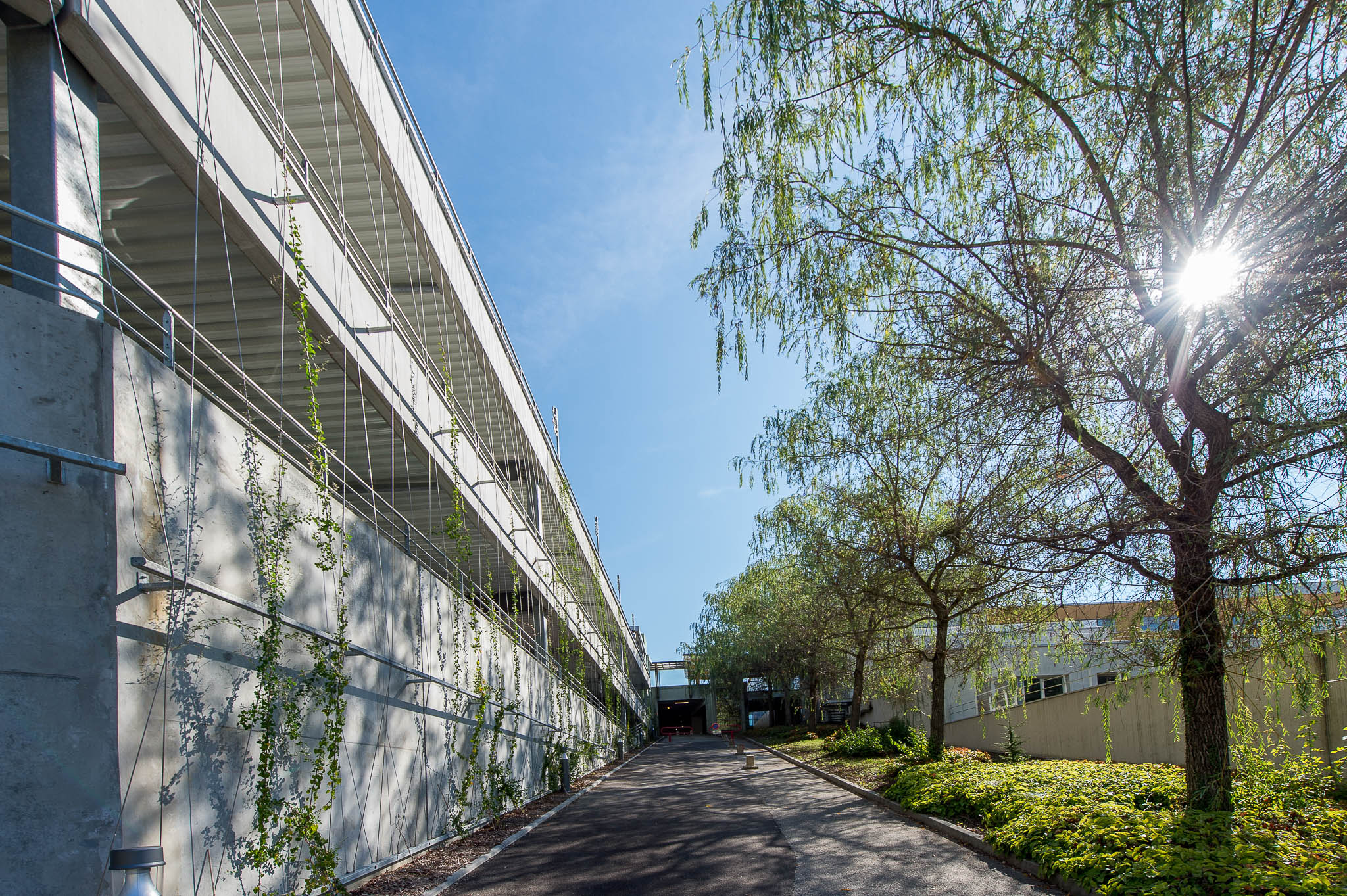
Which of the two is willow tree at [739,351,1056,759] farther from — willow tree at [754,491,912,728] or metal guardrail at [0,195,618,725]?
metal guardrail at [0,195,618,725]

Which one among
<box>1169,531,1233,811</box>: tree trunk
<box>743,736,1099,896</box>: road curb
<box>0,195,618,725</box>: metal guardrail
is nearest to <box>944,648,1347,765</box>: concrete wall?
<box>1169,531,1233,811</box>: tree trunk

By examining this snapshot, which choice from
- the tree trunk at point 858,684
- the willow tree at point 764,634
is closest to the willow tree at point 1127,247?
the willow tree at point 764,634

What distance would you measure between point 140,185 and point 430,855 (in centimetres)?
701

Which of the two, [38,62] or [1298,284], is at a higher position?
[38,62]

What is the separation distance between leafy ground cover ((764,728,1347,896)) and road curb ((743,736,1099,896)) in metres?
0.07

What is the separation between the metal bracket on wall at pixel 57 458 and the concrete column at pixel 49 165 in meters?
0.92

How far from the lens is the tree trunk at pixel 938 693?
16.3 meters

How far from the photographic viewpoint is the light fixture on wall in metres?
2.95

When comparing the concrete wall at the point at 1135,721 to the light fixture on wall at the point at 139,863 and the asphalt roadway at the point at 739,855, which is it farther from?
the light fixture on wall at the point at 139,863

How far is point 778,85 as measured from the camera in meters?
7.75

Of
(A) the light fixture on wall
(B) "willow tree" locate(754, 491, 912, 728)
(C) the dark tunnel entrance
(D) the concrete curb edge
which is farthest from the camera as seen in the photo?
(C) the dark tunnel entrance

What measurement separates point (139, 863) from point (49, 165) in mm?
3940

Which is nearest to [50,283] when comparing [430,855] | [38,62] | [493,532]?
[38,62]

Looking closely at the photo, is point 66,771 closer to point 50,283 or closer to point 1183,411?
point 50,283
